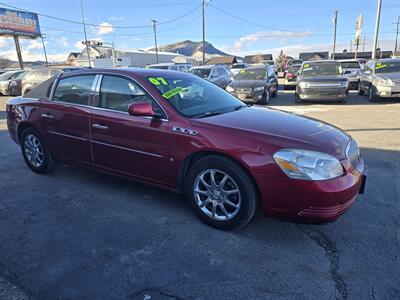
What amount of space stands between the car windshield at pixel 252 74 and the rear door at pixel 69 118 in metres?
9.85

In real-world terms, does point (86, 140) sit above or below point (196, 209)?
above

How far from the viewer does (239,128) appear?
10.2 feet

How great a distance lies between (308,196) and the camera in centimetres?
273

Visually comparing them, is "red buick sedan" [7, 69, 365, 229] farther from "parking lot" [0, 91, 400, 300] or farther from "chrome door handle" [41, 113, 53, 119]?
"parking lot" [0, 91, 400, 300]

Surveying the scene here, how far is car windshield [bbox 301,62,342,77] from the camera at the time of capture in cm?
1291

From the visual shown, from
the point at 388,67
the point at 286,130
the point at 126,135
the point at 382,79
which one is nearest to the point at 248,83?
the point at 382,79

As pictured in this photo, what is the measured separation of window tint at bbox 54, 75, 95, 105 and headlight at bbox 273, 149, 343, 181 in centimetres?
259

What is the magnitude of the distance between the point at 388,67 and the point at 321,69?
2461 mm

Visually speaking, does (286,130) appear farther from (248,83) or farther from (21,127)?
(248,83)

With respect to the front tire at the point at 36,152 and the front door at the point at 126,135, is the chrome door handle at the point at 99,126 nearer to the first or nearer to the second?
the front door at the point at 126,135

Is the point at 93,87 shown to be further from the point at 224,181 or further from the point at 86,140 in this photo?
the point at 224,181

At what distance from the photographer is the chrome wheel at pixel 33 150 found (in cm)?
483

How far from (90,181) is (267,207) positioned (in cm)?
275

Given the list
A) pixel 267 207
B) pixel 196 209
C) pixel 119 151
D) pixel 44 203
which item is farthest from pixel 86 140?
pixel 267 207
